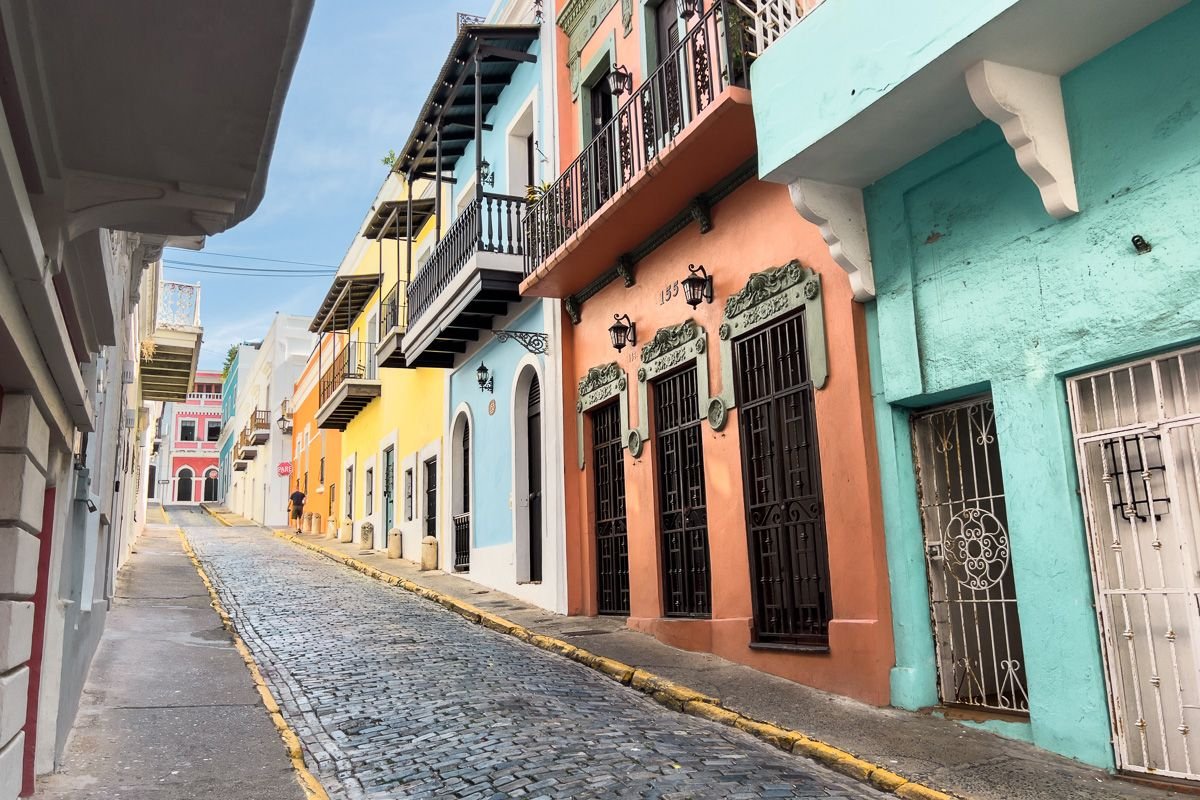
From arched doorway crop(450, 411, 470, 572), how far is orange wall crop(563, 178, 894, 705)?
14.6ft

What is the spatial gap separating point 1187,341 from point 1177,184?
77cm

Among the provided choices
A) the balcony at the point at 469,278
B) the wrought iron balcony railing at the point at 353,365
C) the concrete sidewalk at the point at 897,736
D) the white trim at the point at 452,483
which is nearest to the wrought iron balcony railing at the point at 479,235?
the balcony at the point at 469,278

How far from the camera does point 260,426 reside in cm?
3722

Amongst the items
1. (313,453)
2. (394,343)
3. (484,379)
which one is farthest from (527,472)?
(313,453)

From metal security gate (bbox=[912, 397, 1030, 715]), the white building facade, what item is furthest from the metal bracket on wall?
the white building facade

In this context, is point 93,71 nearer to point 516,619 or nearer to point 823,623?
point 823,623

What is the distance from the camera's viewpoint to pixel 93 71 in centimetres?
302

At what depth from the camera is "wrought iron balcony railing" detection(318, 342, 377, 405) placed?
23.1 meters

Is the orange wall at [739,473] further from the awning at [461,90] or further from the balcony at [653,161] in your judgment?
the awning at [461,90]

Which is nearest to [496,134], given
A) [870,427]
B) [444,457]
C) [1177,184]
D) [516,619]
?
[444,457]

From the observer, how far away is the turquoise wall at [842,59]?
5.16 meters

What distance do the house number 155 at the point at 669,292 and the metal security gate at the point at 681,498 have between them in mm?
760

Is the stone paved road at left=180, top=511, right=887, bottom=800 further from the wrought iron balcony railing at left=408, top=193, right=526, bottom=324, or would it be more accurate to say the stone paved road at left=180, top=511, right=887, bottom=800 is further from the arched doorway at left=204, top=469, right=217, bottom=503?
the arched doorway at left=204, top=469, right=217, bottom=503

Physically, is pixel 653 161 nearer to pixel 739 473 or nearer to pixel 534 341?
pixel 739 473
